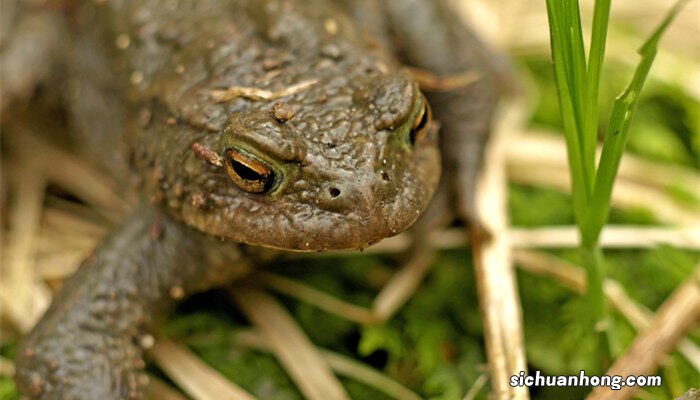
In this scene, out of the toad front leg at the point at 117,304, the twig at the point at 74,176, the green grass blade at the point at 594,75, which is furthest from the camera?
the twig at the point at 74,176

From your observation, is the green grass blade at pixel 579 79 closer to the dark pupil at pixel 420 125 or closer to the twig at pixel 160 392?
the dark pupil at pixel 420 125

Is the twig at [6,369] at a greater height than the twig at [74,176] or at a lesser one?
lesser

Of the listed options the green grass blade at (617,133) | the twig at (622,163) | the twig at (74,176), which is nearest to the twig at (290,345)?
the twig at (74,176)

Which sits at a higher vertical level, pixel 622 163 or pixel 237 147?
pixel 237 147

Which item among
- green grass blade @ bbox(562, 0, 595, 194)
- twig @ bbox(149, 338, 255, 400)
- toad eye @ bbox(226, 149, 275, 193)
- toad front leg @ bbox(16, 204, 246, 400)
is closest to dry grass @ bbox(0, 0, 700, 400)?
twig @ bbox(149, 338, 255, 400)

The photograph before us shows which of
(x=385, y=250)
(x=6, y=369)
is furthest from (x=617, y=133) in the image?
(x=6, y=369)

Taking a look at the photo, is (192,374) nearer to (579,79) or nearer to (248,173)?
(248,173)

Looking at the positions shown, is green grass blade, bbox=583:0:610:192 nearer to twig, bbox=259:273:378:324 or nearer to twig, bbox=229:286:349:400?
twig, bbox=259:273:378:324
